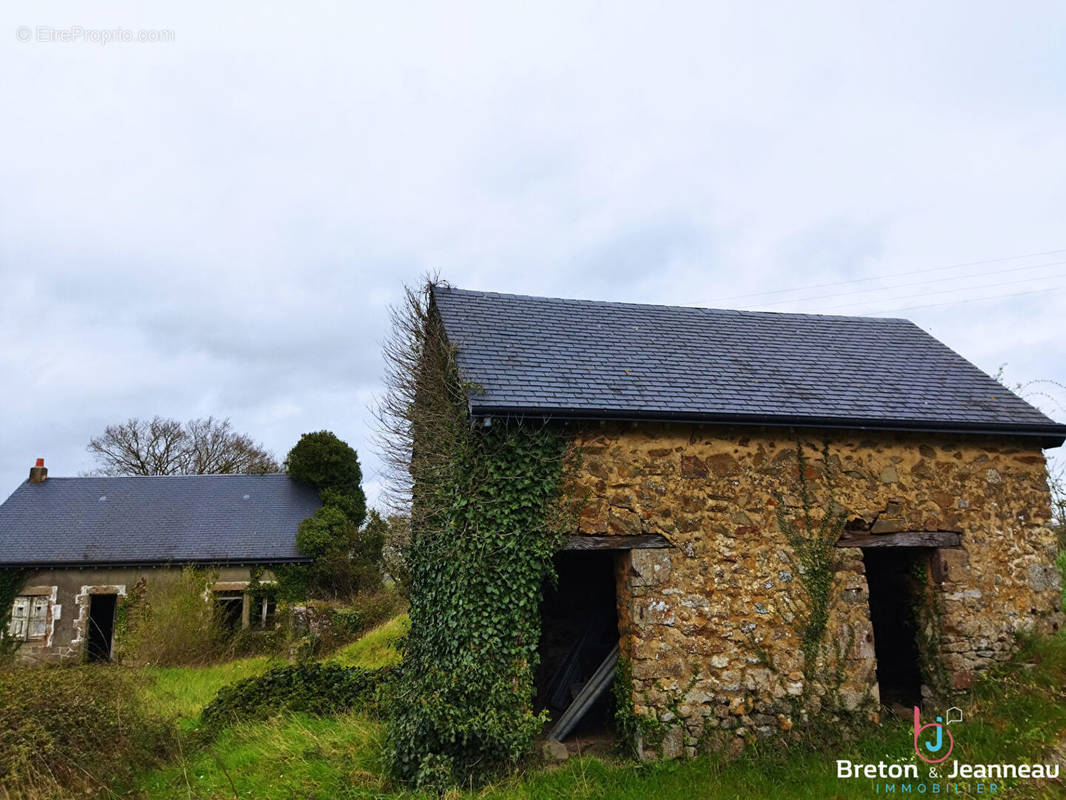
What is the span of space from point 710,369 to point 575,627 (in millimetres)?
4275

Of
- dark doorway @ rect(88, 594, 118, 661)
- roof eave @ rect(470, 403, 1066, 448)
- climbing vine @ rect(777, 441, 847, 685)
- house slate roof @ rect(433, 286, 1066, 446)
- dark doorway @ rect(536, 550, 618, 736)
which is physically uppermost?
house slate roof @ rect(433, 286, 1066, 446)

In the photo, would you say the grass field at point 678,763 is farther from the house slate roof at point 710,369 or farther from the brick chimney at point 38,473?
the brick chimney at point 38,473

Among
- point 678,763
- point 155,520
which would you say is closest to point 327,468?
point 155,520

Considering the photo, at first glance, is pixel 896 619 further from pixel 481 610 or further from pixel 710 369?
pixel 481 610

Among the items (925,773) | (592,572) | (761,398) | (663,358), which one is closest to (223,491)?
(592,572)

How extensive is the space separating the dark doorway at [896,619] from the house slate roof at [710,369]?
1.98 m

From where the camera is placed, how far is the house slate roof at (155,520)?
55.3 ft

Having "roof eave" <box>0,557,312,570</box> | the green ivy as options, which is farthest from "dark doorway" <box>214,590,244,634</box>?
the green ivy

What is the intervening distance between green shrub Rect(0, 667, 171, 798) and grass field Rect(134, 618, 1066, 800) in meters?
0.37

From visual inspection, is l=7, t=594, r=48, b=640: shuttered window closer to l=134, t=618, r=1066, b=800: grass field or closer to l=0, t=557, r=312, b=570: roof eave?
l=0, t=557, r=312, b=570: roof eave

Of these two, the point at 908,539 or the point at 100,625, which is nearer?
the point at 908,539

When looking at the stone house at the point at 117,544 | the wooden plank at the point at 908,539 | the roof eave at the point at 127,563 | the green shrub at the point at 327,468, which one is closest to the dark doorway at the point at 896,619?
the wooden plank at the point at 908,539

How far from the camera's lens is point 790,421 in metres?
7.22

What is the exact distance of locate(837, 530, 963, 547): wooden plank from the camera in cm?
730
